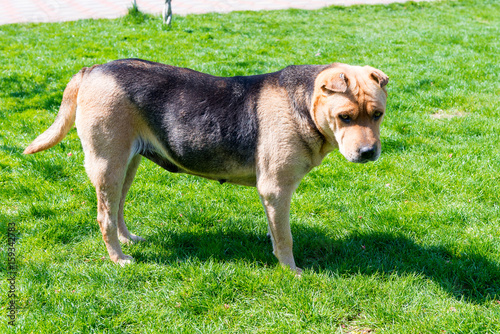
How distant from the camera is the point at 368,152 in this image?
10.5 ft

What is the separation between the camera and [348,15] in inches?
593

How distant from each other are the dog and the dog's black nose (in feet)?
0.88

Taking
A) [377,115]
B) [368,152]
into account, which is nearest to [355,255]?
[368,152]

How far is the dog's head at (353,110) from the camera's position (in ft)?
10.5

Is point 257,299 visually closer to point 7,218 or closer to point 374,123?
point 374,123

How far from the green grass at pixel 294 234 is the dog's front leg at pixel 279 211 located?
0.16 meters

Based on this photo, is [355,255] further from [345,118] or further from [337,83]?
[337,83]

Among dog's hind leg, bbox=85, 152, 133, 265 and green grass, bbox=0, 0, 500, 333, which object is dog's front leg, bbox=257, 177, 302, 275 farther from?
dog's hind leg, bbox=85, 152, 133, 265

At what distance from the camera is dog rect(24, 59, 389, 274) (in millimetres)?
3539

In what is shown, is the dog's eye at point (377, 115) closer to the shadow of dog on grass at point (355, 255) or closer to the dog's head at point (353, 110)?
the dog's head at point (353, 110)

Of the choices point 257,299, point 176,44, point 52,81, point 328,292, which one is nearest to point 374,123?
point 328,292

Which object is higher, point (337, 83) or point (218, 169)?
point (337, 83)

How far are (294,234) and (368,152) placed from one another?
1.44m

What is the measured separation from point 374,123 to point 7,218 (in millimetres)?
3649
